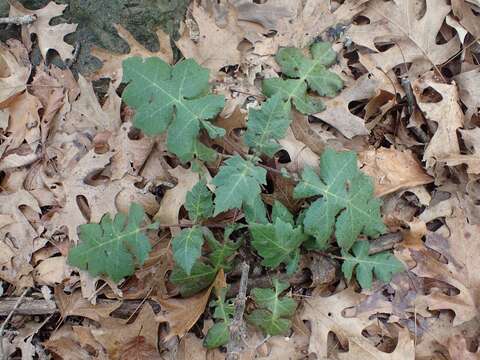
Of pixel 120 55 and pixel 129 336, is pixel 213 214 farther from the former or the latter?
pixel 120 55

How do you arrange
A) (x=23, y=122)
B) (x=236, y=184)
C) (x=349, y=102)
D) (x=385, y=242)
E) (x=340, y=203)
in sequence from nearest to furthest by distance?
(x=236, y=184)
(x=340, y=203)
(x=385, y=242)
(x=349, y=102)
(x=23, y=122)

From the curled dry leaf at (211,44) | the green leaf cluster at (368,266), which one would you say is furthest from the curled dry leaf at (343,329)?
the curled dry leaf at (211,44)

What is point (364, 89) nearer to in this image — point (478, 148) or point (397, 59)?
point (397, 59)

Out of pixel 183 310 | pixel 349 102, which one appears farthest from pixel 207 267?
pixel 349 102

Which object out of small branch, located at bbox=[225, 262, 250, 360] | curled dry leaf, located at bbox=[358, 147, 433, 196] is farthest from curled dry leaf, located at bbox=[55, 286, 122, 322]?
curled dry leaf, located at bbox=[358, 147, 433, 196]

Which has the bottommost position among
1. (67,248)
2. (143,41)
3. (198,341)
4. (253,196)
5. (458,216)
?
(198,341)

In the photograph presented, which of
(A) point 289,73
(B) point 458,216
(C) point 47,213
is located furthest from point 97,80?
(B) point 458,216

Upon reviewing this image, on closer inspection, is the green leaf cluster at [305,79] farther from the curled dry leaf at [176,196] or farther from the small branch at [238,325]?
the small branch at [238,325]
